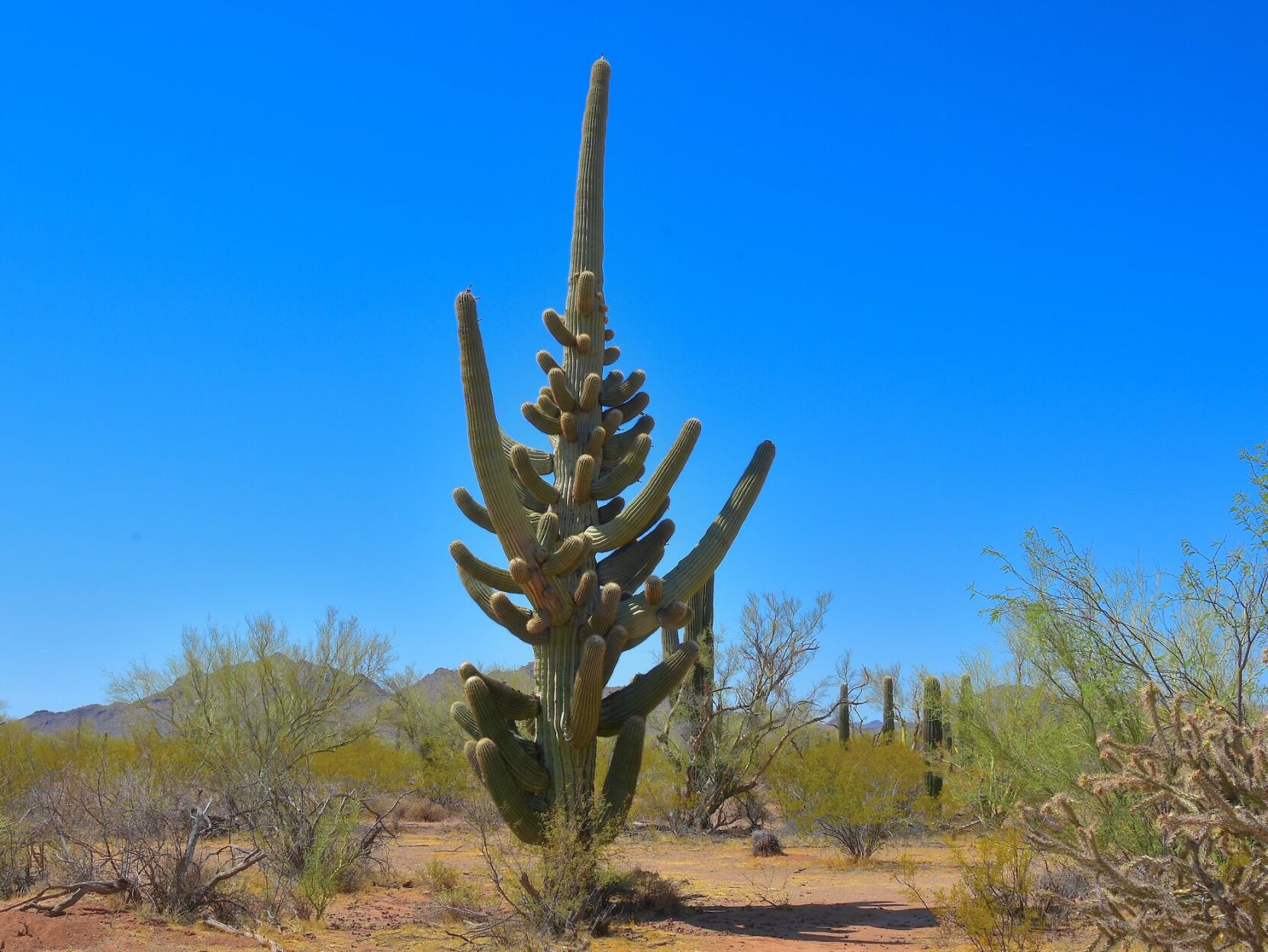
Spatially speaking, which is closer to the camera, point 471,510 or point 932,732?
point 471,510

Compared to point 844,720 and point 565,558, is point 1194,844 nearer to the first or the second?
point 565,558

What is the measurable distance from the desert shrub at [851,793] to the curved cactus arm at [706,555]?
6.14 meters

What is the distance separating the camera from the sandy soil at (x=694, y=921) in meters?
8.70

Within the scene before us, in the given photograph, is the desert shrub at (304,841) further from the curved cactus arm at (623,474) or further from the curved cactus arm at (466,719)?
the curved cactus arm at (623,474)

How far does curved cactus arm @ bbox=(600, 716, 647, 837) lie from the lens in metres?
10.3

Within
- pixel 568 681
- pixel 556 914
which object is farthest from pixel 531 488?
pixel 556 914

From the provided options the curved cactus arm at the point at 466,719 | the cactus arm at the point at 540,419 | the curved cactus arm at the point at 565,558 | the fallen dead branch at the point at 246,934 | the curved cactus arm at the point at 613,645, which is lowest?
the fallen dead branch at the point at 246,934

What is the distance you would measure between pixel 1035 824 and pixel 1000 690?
12686 mm

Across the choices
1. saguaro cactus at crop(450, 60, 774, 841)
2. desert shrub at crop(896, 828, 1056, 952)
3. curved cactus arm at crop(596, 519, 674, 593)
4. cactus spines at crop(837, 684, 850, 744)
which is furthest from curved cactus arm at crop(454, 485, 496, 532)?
cactus spines at crop(837, 684, 850, 744)

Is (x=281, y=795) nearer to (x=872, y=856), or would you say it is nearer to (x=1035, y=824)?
(x=1035, y=824)

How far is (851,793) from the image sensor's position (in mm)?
15344

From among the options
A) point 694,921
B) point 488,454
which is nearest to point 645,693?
point 694,921

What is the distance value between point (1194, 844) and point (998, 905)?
3.98 m

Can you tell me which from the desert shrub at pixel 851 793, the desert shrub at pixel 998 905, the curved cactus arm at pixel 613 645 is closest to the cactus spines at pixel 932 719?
the desert shrub at pixel 851 793
